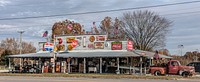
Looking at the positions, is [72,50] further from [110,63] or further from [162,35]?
[162,35]

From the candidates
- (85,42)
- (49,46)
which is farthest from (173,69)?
(49,46)

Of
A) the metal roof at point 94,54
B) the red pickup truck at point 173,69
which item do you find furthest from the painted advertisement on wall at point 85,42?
the red pickup truck at point 173,69

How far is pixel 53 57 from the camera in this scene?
152ft

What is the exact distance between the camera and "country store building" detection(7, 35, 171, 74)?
4550 centimetres

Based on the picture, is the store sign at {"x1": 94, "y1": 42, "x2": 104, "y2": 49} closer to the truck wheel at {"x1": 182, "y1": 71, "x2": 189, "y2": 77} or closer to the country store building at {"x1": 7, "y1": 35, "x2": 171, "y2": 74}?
the country store building at {"x1": 7, "y1": 35, "x2": 171, "y2": 74}

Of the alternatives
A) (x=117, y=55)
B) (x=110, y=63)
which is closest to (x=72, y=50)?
(x=110, y=63)

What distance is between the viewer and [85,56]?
4428cm

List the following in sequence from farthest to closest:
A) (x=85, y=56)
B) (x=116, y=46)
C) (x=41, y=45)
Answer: (x=41, y=45), (x=116, y=46), (x=85, y=56)

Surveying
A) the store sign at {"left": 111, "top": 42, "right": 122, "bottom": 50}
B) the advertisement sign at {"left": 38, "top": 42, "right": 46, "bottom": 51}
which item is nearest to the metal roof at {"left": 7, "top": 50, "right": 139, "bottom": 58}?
the store sign at {"left": 111, "top": 42, "right": 122, "bottom": 50}

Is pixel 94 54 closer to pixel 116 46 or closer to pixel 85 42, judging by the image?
pixel 116 46

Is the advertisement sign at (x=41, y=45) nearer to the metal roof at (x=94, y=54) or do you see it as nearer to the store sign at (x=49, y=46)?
the metal roof at (x=94, y=54)

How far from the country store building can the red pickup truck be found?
4923 millimetres

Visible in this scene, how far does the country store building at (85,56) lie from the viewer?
45.5 metres

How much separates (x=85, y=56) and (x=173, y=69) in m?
11.6
